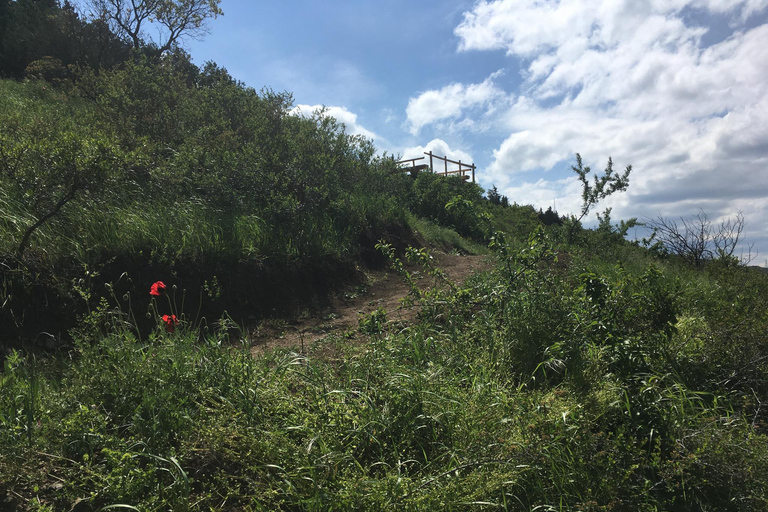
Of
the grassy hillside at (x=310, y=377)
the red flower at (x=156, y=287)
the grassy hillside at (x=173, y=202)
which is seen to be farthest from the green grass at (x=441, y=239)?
the red flower at (x=156, y=287)

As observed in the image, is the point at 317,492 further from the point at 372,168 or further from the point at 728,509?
the point at 372,168

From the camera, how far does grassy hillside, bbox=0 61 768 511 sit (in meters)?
2.10

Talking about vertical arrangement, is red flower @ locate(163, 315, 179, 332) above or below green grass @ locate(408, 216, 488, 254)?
below

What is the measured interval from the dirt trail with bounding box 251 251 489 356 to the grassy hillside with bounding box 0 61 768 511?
1.37 feet

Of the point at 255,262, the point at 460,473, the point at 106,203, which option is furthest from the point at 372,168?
the point at 460,473

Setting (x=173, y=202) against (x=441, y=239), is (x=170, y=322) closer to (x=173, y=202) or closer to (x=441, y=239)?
(x=173, y=202)

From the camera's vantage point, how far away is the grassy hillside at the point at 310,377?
2.10 metres

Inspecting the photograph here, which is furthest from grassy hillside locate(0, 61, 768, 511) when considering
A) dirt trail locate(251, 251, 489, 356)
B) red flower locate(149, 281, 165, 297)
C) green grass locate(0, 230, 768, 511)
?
dirt trail locate(251, 251, 489, 356)

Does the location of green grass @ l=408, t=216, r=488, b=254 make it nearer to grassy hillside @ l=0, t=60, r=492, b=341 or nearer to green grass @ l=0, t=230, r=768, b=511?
grassy hillside @ l=0, t=60, r=492, b=341

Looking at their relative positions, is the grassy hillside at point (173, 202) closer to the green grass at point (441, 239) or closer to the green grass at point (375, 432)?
the green grass at point (375, 432)

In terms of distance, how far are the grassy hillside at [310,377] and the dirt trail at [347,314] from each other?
42 cm

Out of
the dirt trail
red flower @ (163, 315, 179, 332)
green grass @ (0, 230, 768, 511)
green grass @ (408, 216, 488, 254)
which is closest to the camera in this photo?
green grass @ (0, 230, 768, 511)

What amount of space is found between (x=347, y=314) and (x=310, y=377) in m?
2.93

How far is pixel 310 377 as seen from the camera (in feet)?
9.68
